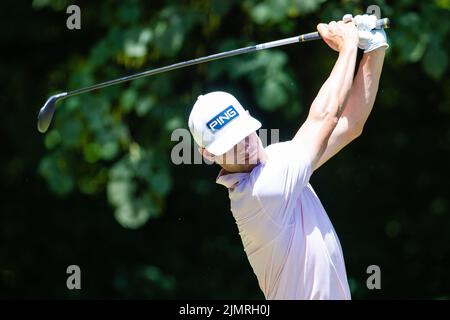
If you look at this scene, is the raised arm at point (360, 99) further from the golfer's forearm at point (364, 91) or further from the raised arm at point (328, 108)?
the raised arm at point (328, 108)

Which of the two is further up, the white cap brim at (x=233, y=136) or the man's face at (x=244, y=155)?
the white cap brim at (x=233, y=136)

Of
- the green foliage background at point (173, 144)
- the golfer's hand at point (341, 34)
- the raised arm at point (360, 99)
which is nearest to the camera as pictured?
the golfer's hand at point (341, 34)

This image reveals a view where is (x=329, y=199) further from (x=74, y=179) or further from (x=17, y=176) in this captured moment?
(x=17, y=176)

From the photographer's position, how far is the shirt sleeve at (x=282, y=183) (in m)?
2.67

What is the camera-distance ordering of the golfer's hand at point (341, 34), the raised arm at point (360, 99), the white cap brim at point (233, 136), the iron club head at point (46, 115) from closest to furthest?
the white cap brim at point (233, 136), the golfer's hand at point (341, 34), the raised arm at point (360, 99), the iron club head at point (46, 115)

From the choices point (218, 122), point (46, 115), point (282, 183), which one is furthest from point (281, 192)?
point (46, 115)

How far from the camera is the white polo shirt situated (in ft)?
8.78

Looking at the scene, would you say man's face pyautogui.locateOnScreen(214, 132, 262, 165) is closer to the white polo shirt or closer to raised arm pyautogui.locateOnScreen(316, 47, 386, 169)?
the white polo shirt

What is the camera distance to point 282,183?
268 cm

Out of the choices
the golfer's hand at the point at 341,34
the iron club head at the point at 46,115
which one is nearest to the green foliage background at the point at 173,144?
the iron club head at the point at 46,115

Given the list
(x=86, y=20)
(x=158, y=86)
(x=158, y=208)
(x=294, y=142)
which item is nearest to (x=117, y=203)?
(x=158, y=208)

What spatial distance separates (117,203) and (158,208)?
21 cm

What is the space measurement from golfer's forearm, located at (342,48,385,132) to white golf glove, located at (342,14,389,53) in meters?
0.03
